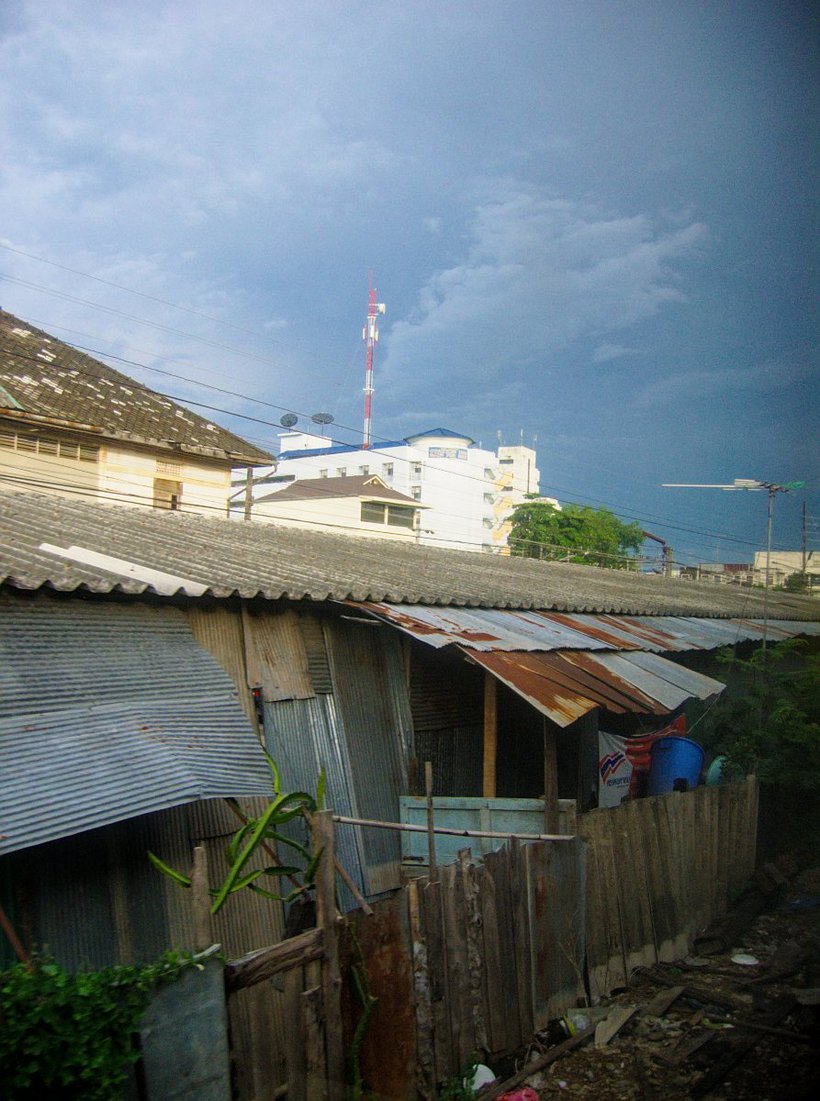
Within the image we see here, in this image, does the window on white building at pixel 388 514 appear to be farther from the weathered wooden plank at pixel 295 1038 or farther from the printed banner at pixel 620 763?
the weathered wooden plank at pixel 295 1038

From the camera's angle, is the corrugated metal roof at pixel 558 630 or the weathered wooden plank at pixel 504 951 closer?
the weathered wooden plank at pixel 504 951

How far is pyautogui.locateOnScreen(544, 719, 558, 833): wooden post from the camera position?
7.54 m

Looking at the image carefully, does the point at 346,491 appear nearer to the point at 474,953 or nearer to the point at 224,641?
the point at 224,641

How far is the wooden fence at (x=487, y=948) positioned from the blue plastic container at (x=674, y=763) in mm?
2477

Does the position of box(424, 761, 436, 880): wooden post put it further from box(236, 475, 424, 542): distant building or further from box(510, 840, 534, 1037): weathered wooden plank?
box(236, 475, 424, 542): distant building

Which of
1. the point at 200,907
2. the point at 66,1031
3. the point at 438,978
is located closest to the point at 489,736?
the point at 438,978

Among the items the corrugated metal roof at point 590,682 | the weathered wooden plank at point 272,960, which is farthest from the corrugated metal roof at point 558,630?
the weathered wooden plank at point 272,960

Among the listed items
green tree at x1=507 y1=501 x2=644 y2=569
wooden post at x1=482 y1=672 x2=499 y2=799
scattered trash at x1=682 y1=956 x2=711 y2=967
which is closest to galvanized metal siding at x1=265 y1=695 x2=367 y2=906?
wooden post at x1=482 y1=672 x2=499 y2=799

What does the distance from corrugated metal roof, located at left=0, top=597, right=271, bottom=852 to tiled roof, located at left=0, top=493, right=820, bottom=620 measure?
1.13 feet

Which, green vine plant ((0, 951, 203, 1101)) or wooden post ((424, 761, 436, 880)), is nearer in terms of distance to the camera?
green vine plant ((0, 951, 203, 1101))

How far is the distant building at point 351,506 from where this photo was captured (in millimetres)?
45188

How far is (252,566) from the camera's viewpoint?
9047 millimetres

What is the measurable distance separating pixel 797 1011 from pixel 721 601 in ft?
48.8

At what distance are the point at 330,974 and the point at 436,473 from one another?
66.2m
